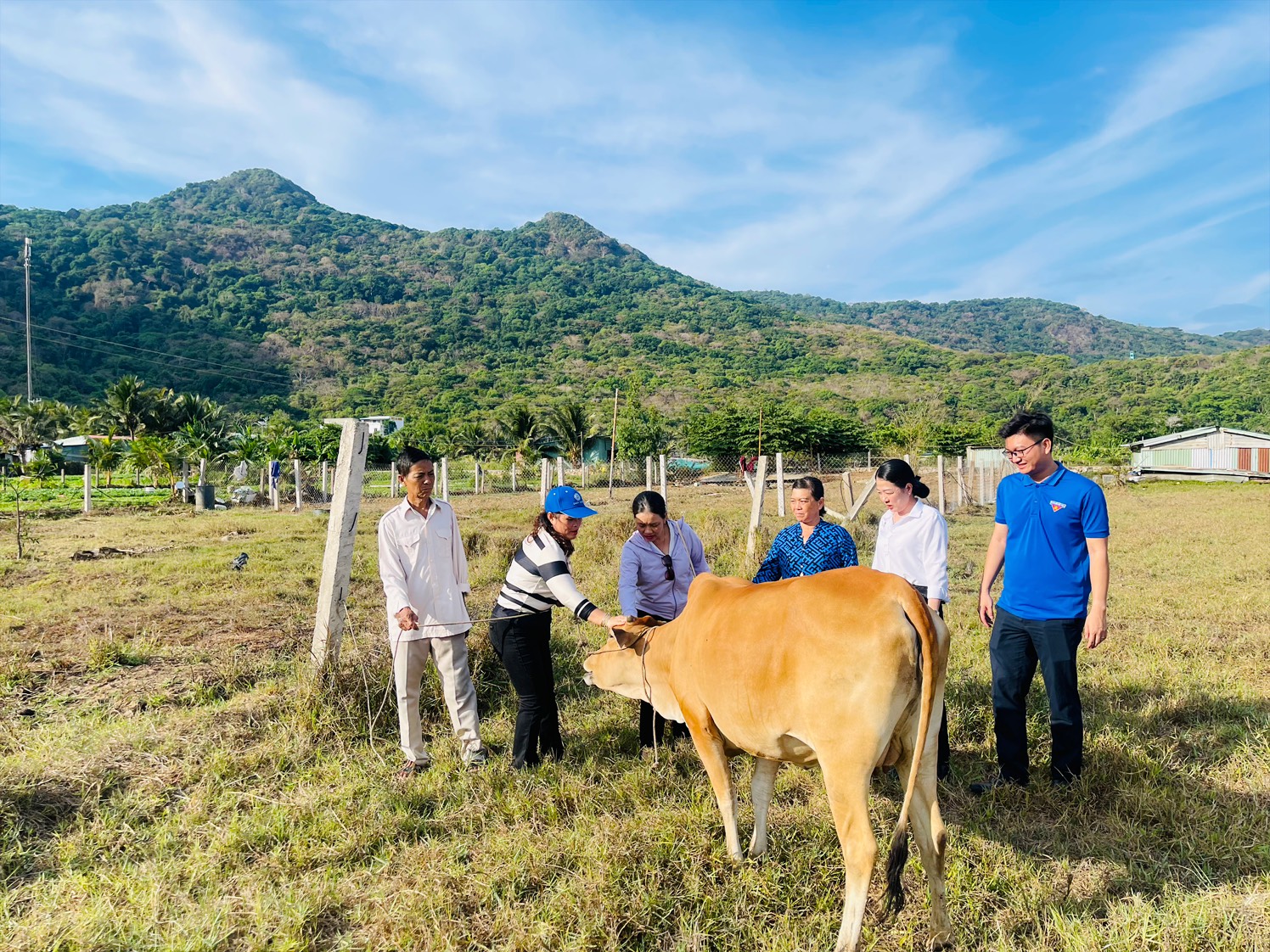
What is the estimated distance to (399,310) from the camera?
11931cm

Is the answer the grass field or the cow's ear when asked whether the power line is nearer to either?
the grass field

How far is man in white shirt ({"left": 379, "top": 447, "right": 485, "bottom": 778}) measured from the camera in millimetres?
4129

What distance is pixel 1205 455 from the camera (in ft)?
140

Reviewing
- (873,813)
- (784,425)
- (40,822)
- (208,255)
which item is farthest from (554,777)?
(208,255)

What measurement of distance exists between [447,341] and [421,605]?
354ft

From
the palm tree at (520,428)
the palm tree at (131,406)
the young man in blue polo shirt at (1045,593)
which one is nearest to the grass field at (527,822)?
the young man in blue polo shirt at (1045,593)

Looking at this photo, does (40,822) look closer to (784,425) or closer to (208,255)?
(784,425)

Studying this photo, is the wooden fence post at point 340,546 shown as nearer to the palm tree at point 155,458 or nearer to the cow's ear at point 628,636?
the cow's ear at point 628,636

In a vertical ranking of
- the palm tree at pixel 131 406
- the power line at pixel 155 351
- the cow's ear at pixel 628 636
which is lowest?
the cow's ear at pixel 628 636

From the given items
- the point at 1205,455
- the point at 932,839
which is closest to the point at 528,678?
the point at 932,839

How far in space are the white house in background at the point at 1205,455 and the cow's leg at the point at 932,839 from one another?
132 feet

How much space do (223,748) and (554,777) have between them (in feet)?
6.54

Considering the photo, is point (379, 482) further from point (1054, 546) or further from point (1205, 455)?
point (1205, 455)

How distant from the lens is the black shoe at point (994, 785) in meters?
3.74
